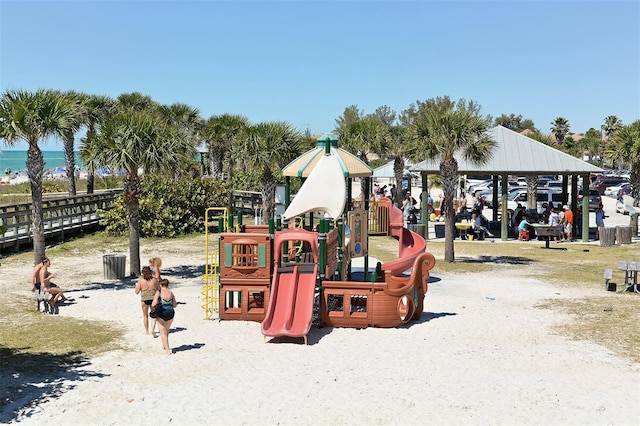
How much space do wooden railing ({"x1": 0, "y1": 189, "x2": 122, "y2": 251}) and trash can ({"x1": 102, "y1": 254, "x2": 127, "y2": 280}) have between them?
644cm

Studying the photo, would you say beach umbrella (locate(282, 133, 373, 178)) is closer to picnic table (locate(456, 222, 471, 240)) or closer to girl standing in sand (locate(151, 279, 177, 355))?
girl standing in sand (locate(151, 279, 177, 355))

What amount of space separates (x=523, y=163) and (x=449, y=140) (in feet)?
27.3

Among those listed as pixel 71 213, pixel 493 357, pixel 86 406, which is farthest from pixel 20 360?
pixel 71 213

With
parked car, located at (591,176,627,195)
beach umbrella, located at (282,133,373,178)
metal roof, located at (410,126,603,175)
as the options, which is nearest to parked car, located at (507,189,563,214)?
parked car, located at (591,176,627,195)

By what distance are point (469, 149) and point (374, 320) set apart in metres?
9.80

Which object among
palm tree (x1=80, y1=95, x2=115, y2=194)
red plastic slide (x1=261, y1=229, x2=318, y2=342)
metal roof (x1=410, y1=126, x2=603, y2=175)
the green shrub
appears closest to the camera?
red plastic slide (x1=261, y1=229, x2=318, y2=342)

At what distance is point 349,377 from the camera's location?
427 inches

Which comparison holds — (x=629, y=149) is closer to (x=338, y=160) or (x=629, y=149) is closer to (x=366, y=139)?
(x=366, y=139)

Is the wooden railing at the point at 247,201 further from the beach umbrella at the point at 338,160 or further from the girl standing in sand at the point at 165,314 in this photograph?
the girl standing in sand at the point at 165,314

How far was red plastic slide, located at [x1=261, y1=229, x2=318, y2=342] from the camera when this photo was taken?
1311 cm

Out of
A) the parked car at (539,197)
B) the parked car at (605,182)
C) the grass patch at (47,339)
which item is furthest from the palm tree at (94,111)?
the parked car at (605,182)

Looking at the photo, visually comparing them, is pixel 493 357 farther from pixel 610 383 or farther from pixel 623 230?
pixel 623 230

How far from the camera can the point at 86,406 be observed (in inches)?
370

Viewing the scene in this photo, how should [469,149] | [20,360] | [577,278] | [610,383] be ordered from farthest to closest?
[469,149], [577,278], [20,360], [610,383]
